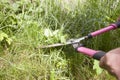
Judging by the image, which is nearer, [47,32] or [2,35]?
[2,35]

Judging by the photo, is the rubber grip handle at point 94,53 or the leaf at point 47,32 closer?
the rubber grip handle at point 94,53

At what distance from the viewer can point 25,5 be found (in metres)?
2.47

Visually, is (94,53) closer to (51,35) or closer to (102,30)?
(102,30)

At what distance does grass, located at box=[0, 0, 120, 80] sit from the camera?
198cm

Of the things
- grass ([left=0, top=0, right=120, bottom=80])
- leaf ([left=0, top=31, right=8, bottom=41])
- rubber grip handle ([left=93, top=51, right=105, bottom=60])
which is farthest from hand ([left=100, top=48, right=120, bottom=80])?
leaf ([left=0, top=31, right=8, bottom=41])

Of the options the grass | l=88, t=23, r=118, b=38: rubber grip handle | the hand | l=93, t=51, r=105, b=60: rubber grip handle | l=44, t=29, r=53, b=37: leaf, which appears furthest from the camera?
l=44, t=29, r=53, b=37: leaf

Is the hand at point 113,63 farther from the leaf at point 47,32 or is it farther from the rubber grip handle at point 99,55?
the leaf at point 47,32

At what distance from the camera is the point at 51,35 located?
222 cm

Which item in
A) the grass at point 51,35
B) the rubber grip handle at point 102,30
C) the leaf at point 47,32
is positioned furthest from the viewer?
the leaf at point 47,32

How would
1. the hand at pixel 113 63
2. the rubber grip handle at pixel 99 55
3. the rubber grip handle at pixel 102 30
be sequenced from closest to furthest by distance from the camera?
the hand at pixel 113 63 → the rubber grip handle at pixel 99 55 → the rubber grip handle at pixel 102 30

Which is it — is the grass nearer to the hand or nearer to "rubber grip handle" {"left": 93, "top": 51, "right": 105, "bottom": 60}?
"rubber grip handle" {"left": 93, "top": 51, "right": 105, "bottom": 60}

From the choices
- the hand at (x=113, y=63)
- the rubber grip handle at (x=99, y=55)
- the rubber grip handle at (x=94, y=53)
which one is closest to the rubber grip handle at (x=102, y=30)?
the rubber grip handle at (x=94, y=53)

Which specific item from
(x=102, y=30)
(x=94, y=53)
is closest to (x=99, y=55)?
(x=94, y=53)

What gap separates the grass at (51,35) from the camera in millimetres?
1983
